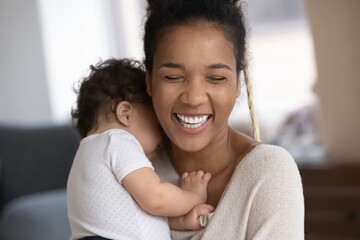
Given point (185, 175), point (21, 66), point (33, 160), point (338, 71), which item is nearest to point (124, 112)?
point (185, 175)

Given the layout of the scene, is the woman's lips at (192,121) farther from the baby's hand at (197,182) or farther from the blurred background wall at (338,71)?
the blurred background wall at (338,71)

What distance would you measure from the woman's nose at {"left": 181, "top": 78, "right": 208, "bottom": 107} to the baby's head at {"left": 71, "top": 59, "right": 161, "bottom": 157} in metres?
0.25

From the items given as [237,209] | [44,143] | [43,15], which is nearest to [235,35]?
[237,209]

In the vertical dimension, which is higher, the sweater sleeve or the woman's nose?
the woman's nose

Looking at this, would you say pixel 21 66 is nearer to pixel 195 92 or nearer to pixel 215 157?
pixel 215 157

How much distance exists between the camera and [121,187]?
4.35ft

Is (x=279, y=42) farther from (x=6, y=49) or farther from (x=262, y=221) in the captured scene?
(x=262, y=221)

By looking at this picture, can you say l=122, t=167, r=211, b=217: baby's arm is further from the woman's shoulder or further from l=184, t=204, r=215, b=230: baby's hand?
the woman's shoulder

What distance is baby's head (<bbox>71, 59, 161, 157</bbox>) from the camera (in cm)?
148

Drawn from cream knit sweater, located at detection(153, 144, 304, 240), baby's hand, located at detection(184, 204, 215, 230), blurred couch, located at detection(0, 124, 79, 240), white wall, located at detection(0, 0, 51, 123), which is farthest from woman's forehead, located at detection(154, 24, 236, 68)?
white wall, located at detection(0, 0, 51, 123)

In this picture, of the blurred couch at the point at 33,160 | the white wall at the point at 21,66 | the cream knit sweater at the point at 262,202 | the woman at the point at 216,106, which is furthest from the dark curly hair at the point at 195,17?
the white wall at the point at 21,66

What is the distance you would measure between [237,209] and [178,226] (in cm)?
18

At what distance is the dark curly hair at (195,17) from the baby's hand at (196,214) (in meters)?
0.32

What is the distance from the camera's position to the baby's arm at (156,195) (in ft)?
4.28
